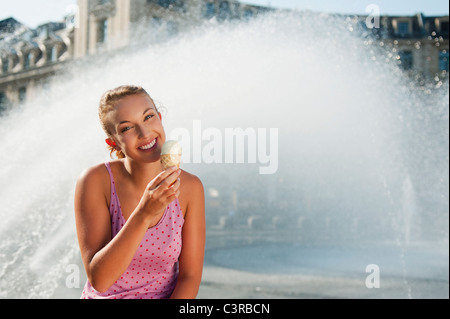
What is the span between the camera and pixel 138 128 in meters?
1.47

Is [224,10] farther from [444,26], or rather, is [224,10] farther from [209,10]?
[444,26]

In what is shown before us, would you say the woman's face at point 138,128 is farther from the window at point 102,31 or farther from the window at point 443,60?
the window at point 443,60

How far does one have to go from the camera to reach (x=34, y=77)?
4016 cm

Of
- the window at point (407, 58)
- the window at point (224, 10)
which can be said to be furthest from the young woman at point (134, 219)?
the window at point (407, 58)

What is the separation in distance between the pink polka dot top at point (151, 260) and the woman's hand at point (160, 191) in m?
0.21

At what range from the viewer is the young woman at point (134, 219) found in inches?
56.7

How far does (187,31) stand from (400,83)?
42.6 ft

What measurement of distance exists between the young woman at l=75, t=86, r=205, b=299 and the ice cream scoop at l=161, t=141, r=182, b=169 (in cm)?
8

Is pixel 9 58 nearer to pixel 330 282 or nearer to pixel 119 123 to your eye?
pixel 330 282

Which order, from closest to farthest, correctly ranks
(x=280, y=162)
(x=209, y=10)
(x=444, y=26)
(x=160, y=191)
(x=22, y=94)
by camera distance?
(x=160, y=191)
(x=209, y=10)
(x=280, y=162)
(x=444, y=26)
(x=22, y=94)

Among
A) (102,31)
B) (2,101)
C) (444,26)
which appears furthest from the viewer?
(2,101)

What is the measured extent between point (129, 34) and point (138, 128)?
31351 millimetres
